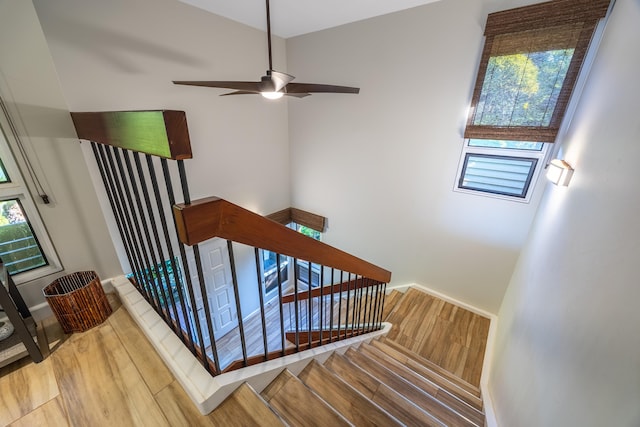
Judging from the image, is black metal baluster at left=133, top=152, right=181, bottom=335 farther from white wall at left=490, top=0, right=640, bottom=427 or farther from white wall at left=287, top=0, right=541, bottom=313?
white wall at left=287, top=0, right=541, bottom=313

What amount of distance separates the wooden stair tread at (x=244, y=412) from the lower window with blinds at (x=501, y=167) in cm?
271

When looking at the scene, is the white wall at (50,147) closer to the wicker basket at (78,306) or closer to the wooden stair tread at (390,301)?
the wicker basket at (78,306)

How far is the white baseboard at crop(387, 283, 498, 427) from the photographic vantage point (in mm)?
1704

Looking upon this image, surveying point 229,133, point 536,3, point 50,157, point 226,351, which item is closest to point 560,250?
point 536,3

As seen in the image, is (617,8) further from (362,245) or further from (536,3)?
(362,245)

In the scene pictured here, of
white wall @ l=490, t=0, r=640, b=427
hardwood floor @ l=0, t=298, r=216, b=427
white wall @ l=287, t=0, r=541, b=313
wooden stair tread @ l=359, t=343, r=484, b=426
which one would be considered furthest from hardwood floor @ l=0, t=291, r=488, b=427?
white wall @ l=287, t=0, r=541, b=313

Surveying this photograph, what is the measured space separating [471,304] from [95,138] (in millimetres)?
3891

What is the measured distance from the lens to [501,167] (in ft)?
7.98

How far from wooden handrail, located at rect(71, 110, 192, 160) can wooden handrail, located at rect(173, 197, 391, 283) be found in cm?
15

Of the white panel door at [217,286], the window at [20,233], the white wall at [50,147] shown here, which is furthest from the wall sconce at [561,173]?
the white panel door at [217,286]

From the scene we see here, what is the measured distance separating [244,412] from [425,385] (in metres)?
1.63

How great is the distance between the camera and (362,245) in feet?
12.3

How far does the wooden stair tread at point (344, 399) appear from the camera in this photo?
136cm

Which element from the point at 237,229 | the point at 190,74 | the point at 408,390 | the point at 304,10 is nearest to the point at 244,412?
the point at 237,229
